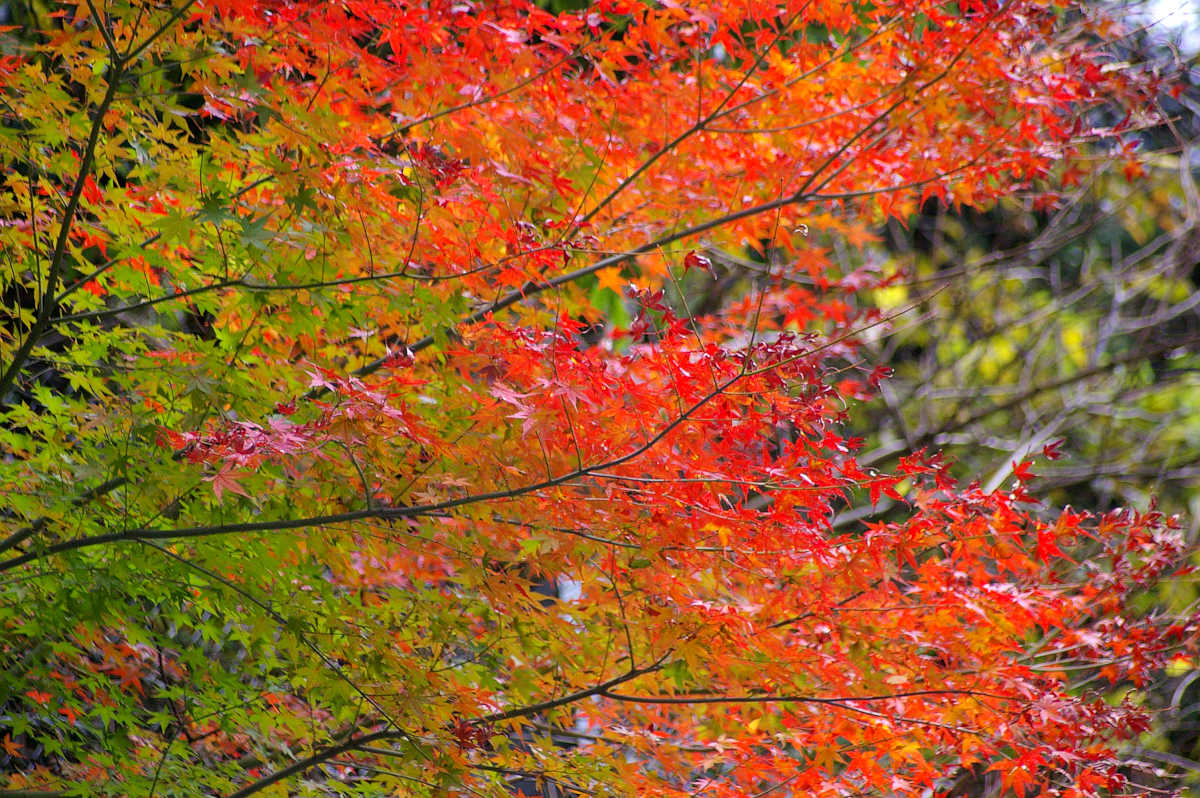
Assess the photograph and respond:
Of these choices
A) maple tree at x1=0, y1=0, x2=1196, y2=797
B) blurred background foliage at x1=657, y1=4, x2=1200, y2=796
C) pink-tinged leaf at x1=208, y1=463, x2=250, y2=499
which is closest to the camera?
pink-tinged leaf at x1=208, y1=463, x2=250, y2=499

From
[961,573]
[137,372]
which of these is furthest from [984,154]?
[137,372]

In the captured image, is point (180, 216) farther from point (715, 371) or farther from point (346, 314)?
point (715, 371)

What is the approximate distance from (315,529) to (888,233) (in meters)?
8.24

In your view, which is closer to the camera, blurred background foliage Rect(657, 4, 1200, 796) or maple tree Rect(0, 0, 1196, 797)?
maple tree Rect(0, 0, 1196, 797)

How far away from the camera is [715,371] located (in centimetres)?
274

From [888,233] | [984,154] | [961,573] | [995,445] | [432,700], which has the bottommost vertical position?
[432,700]

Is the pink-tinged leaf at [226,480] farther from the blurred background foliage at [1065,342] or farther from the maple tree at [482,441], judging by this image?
the blurred background foliage at [1065,342]

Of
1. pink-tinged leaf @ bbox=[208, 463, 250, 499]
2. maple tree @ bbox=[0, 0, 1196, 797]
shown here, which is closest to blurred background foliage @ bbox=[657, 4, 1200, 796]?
maple tree @ bbox=[0, 0, 1196, 797]

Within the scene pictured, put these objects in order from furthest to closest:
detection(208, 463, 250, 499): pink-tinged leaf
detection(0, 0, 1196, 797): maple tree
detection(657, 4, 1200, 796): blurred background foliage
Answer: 1. detection(657, 4, 1200, 796): blurred background foliage
2. detection(0, 0, 1196, 797): maple tree
3. detection(208, 463, 250, 499): pink-tinged leaf

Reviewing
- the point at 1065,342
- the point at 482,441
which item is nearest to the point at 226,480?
the point at 482,441

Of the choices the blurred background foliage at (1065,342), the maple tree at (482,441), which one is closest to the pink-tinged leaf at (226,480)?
the maple tree at (482,441)

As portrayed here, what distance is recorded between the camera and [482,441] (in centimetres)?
304

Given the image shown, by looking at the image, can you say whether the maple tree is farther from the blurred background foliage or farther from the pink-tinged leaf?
the blurred background foliage

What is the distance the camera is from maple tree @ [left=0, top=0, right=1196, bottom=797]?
2.86 m
